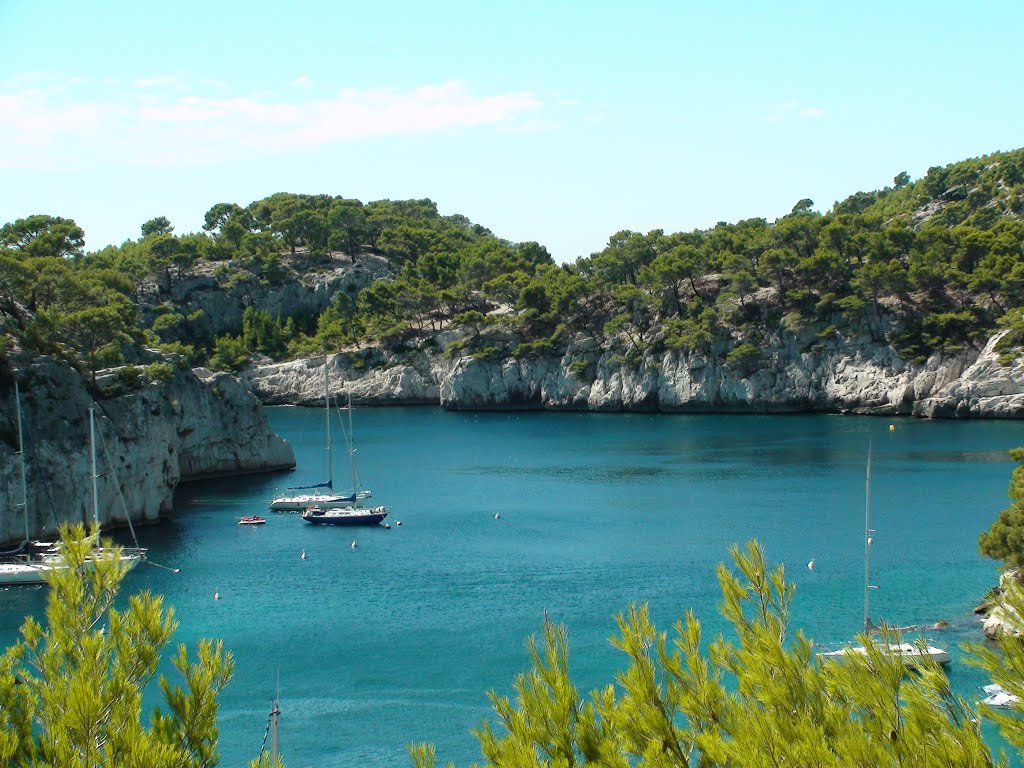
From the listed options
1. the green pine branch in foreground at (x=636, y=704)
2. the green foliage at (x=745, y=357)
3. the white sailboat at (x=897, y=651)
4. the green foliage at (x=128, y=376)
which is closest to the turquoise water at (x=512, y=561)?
the white sailboat at (x=897, y=651)

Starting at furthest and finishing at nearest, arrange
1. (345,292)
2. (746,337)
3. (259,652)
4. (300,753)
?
(345,292) < (746,337) < (259,652) < (300,753)

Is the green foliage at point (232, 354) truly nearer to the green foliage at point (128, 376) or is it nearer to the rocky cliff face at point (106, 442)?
the rocky cliff face at point (106, 442)

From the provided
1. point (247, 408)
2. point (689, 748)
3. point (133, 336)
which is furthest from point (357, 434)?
point (689, 748)

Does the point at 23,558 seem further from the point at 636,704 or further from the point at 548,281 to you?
the point at 548,281

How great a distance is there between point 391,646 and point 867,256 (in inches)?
3089

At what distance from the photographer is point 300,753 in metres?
26.8

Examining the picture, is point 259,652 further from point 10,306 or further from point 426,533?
point 10,306

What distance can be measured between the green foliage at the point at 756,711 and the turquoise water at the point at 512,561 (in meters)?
15.8

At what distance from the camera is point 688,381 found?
10031cm

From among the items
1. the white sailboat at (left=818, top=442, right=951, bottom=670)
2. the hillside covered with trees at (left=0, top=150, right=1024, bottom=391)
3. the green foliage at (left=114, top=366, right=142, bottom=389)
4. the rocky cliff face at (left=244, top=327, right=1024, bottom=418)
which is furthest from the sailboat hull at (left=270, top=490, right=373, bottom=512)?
the rocky cliff face at (left=244, top=327, right=1024, bottom=418)

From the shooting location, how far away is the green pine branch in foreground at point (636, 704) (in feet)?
31.9

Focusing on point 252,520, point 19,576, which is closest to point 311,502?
point 252,520

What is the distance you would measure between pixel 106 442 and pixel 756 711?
44260 millimetres

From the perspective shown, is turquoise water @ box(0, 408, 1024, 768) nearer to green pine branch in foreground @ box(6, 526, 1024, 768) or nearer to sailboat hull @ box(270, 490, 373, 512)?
sailboat hull @ box(270, 490, 373, 512)
